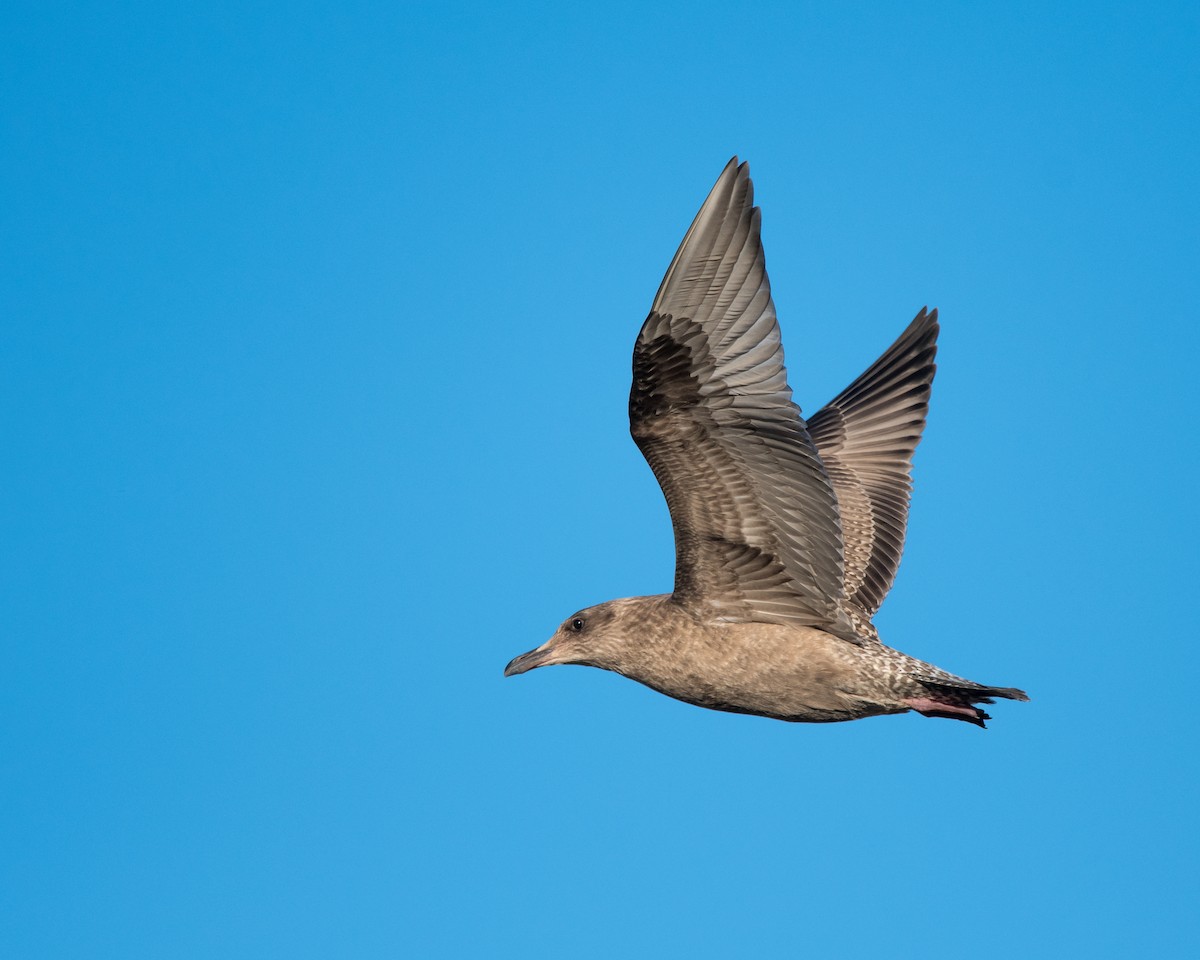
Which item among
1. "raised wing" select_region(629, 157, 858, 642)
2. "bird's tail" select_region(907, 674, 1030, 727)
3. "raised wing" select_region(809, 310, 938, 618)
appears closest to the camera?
"raised wing" select_region(629, 157, 858, 642)

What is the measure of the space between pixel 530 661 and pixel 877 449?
3.96 m

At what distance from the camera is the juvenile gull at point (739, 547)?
9.23 m

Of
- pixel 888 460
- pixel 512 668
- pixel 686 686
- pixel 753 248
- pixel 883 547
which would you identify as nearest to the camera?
pixel 753 248

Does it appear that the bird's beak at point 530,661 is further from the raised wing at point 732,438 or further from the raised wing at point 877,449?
the raised wing at point 877,449

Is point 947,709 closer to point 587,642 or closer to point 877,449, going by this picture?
point 587,642

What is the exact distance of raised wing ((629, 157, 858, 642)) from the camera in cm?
919

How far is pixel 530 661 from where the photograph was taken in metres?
11.4

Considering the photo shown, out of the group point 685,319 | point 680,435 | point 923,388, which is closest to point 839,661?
point 680,435

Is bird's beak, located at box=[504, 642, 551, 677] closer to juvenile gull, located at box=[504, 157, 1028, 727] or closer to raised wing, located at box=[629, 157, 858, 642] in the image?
juvenile gull, located at box=[504, 157, 1028, 727]

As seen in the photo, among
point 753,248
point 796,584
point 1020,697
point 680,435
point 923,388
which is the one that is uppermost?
point 923,388

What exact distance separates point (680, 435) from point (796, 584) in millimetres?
1465

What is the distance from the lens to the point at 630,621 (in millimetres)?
10797

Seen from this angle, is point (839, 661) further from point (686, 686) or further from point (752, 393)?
point (752, 393)

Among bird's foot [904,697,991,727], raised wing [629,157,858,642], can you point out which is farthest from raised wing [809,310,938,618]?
raised wing [629,157,858,642]
